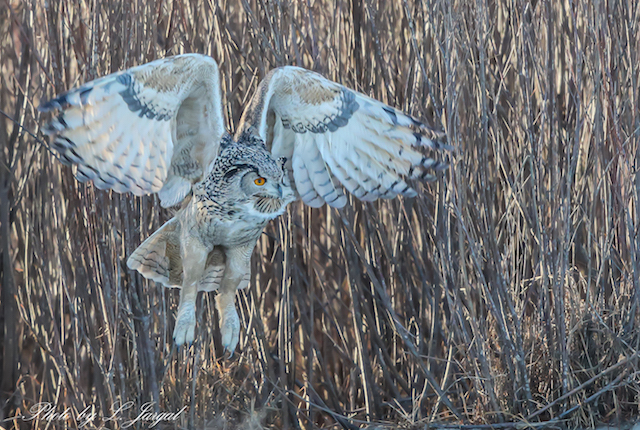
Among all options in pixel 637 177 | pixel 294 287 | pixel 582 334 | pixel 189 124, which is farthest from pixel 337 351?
pixel 189 124

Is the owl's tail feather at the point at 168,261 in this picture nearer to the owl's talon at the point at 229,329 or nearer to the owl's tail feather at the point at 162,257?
the owl's tail feather at the point at 162,257

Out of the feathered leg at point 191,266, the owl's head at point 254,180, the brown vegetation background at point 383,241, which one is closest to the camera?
the owl's head at point 254,180

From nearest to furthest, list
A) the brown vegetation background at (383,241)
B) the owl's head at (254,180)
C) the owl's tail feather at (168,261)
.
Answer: the owl's head at (254,180), the owl's tail feather at (168,261), the brown vegetation background at (383,241)

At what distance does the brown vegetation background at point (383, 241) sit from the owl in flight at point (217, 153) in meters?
0.45

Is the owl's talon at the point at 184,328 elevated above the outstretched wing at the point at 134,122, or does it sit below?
below

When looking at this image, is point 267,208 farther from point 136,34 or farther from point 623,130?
point 623,130

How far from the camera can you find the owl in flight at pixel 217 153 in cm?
165

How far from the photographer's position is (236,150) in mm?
1664

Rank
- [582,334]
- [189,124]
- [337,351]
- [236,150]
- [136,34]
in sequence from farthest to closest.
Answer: [337,351], [582,334], [136,34], [189,124], [236,150]

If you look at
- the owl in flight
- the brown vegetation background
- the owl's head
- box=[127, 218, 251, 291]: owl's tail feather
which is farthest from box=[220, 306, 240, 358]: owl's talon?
the brown vegetation background

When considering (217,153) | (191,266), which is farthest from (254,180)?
(191,266)

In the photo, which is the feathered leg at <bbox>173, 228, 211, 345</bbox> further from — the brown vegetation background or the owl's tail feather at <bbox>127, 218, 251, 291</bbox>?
the brown vegetation background

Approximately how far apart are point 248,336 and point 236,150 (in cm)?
123

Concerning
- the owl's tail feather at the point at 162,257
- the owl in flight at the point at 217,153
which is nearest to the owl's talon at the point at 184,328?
the owl in flight at the point at 217,153
